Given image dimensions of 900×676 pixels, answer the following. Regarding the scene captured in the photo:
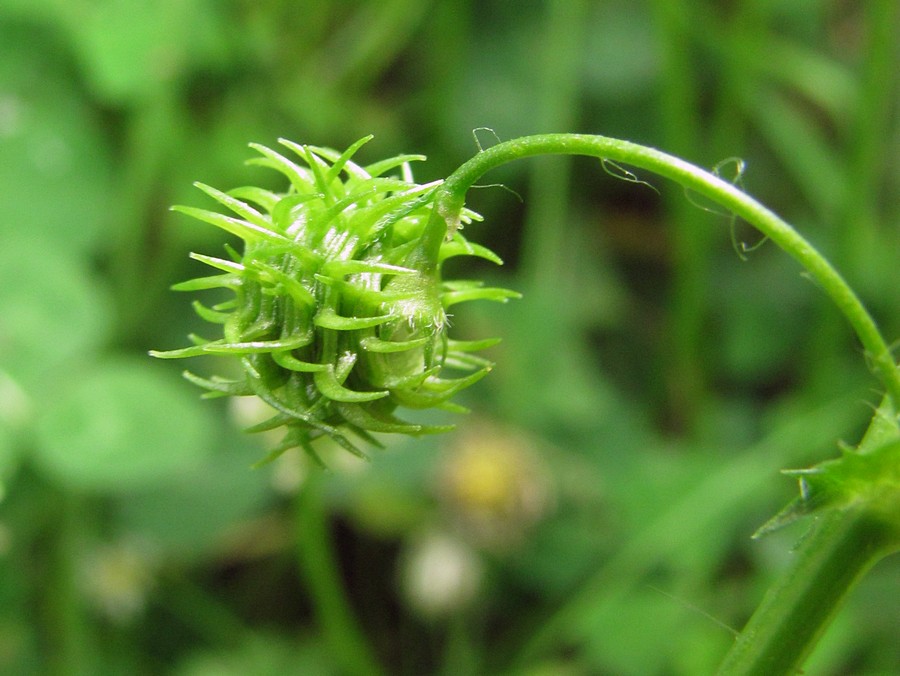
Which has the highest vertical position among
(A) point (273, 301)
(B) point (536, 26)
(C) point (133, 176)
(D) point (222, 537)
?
(B) point (536, 26)

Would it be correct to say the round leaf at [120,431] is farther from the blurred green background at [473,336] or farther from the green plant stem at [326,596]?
the green plant stem at [326,596]

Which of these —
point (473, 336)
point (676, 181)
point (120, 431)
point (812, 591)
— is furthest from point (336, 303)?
Answer: point (473, 336)

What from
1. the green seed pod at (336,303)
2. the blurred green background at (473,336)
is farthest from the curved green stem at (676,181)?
the blurred green background at (473,336)

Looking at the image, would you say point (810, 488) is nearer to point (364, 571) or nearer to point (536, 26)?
point (364, 571)

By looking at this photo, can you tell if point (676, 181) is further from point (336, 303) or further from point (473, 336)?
point (473, 336)

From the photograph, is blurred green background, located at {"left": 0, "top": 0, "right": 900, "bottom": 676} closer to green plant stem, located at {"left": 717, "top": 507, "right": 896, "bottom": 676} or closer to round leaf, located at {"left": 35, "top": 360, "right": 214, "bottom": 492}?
round leaf, located at {"left": 35, "top": 360, "right": 214, "bottom": 492}

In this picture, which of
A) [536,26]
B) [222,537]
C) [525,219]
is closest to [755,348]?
[525,219]
